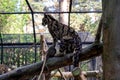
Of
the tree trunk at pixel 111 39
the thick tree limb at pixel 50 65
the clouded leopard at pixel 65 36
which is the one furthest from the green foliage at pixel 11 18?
the tree trunk at pixel 111 39

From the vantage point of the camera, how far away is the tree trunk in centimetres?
134

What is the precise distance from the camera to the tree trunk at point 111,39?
1339 mm

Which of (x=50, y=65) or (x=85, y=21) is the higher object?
(x=50, y=65)

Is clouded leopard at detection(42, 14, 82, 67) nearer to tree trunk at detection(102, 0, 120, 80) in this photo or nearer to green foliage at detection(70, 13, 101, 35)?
tree trunk at detection(102, 0, 120, 80)

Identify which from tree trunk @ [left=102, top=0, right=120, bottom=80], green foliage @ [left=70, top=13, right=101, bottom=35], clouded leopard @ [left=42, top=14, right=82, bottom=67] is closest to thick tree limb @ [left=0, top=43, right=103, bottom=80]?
tree trunk @ [left=102, top=0, right=120, bottom=80]

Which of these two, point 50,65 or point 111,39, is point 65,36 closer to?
point 50,65

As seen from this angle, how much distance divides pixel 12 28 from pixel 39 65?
6.32 m

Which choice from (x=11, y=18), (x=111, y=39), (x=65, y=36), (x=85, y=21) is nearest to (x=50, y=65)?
(x=111, y=39)

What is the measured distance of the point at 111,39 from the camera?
4.48 ft

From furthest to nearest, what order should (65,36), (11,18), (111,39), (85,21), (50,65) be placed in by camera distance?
(11,18), (85,21), (65,36), (50,65), (111,39)

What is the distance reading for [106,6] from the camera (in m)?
1.37

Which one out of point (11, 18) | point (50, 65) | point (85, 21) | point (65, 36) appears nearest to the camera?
point (50, 65)

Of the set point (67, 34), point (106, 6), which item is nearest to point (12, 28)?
point (67, 34)

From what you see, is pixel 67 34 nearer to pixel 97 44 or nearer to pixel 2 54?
pixel 97 44
